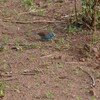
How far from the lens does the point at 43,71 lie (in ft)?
14.5

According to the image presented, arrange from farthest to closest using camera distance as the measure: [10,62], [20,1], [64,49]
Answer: [20,1] → [64,49] → [10,62]

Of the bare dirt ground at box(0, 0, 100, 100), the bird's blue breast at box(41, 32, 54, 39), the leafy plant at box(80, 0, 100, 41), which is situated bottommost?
the bare dirt ground at box(0, 0, 100, 100)

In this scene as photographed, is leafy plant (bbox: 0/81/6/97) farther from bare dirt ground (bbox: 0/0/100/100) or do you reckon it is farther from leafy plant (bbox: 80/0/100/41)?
leafy plant (bbox: 80/0/100/41)

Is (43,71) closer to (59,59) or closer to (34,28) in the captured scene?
(59,59)

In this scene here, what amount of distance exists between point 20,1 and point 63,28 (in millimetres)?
1341

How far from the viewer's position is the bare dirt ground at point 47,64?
4051 mm

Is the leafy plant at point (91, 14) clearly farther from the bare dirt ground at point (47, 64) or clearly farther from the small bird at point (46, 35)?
the small bird at point (46, 35)

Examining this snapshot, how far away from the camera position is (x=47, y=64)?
4562 mm

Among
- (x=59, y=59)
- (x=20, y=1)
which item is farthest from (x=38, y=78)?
(x=20, y=1)

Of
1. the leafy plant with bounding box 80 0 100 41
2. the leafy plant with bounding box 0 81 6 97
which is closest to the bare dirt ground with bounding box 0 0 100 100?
the leafy plant with bounding box 0 81 6 97

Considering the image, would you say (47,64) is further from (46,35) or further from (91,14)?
(91,14)

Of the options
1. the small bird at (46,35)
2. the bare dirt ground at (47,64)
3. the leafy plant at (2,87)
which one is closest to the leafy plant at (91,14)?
the bare dirt ground at (47,64)

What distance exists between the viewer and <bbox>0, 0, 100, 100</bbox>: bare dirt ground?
4.05 meters

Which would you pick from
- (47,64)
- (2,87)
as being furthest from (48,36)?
(2,87)
